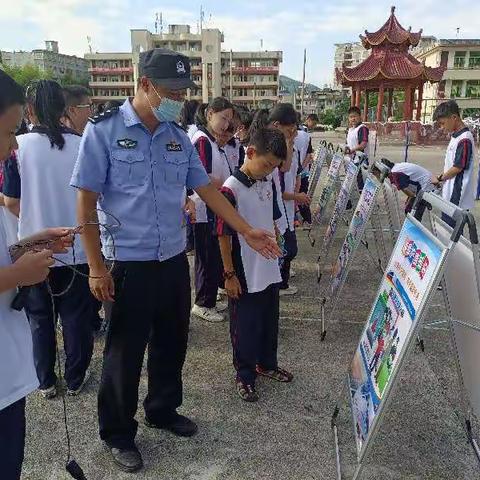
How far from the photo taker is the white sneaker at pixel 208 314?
3990mm

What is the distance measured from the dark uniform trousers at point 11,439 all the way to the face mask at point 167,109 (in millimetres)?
1302

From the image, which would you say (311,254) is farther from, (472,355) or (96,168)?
(96,168)

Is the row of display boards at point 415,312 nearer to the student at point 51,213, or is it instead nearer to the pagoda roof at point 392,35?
the student at point 51,213

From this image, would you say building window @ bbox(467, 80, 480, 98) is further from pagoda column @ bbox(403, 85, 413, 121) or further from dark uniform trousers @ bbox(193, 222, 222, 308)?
dark uniform trousers @ bbox(193, 222, 222, 308)

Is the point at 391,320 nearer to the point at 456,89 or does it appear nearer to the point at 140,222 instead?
the point at 140,222

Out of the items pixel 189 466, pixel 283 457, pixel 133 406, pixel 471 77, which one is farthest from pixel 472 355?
pixel 471 77

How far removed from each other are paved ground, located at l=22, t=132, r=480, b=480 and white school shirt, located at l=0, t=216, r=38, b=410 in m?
1.09

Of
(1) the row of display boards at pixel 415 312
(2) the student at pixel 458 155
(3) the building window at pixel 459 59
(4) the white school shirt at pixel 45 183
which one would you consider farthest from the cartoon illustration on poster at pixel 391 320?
(3) the building window at pixel 459 59

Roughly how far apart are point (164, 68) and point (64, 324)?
1.74 m

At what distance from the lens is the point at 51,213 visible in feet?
9.00

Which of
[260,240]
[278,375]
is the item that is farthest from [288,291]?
[260,240]

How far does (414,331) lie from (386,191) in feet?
11.0

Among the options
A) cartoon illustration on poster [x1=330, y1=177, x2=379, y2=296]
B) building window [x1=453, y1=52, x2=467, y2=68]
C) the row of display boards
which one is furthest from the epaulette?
building window [x1=453, y1=52, x2=467, y2=68]

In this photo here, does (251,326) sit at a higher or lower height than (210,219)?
lower
